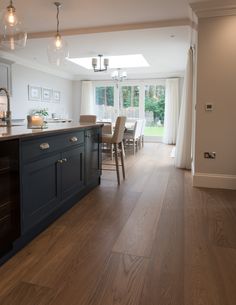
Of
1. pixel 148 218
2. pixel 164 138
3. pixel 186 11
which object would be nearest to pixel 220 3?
pixel 186 11

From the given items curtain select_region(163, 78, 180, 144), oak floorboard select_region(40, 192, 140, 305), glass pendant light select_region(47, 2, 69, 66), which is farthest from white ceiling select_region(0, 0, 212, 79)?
oak floorboard select_region(40, 192, 140, 305)

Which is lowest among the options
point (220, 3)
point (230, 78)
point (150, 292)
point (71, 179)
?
point (150, 292)

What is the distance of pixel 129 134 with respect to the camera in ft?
23.0

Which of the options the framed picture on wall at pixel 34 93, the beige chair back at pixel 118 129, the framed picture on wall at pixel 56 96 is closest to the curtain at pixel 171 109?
the framed picture on wall at pixel 56 96

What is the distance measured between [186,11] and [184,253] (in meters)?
3.55

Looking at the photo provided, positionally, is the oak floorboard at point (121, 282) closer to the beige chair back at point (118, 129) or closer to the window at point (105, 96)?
the beige chair back at point (118, 129)

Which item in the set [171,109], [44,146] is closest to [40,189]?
[44,146]

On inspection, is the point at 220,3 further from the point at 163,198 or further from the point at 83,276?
the point at 83,276

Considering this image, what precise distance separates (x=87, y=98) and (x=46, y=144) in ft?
26.6

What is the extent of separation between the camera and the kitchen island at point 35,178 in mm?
1726

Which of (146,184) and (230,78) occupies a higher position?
(230,78)

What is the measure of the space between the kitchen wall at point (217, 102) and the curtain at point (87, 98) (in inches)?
267

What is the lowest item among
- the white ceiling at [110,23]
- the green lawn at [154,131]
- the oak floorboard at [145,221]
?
the oak floorboard at [145,221]

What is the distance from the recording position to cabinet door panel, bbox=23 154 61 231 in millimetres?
1933
